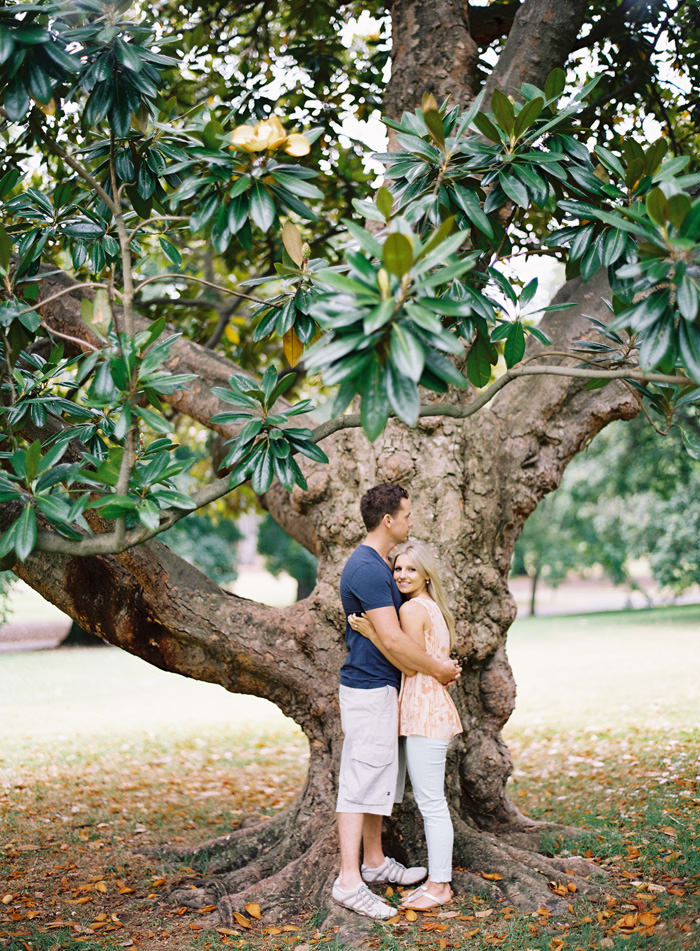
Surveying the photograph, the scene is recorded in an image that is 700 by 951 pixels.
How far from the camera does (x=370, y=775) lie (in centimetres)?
413

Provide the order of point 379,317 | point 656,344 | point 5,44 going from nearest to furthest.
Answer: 1. point 379,317
2. point 656,344
3. point 5,44

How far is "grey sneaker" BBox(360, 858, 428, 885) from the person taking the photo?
437cm

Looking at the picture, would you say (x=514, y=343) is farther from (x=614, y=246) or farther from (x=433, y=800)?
(x=433, y=800)

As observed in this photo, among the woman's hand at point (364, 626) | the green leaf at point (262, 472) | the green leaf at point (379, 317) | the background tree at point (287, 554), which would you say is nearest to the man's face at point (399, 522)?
the woman's hand at point (364, 626)

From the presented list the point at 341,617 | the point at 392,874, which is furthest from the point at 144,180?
the point at 392,874

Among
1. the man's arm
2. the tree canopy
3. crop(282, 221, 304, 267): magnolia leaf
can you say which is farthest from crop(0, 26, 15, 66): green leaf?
the man's arm

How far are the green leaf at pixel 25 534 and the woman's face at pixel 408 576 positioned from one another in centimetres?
203

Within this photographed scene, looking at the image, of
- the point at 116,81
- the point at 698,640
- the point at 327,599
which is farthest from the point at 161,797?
the point at 698,640

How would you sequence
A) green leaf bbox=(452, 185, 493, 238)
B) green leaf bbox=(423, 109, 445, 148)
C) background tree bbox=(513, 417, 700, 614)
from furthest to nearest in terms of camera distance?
background tree bbox=(513, 417, 700, 614) < green leaf bbox=(452, 185, 493, 238) < green leaf bbox=(423, 109, 445, 148)

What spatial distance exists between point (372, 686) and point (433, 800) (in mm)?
621

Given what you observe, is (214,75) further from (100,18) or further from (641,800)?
(641,800)

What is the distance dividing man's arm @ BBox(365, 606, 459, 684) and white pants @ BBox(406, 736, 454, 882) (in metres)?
0.37

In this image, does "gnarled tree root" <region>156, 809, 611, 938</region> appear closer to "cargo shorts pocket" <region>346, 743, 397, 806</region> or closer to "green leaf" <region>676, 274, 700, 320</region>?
"cargo shorts pocket" <region>346, 743, 397, 806</region>

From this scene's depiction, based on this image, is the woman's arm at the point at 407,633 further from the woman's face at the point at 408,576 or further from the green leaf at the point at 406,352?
the green leaf at the point at 406,352
